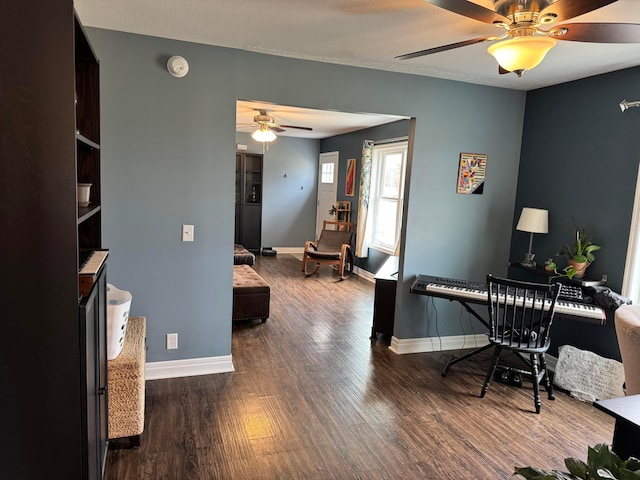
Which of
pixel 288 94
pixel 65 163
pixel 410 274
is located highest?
pixel 288 94

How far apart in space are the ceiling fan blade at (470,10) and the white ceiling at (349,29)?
0.34 metres

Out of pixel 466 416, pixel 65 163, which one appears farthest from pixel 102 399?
pixel 466 416

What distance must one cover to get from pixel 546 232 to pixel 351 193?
13.9 ft

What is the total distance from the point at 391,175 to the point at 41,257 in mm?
5674

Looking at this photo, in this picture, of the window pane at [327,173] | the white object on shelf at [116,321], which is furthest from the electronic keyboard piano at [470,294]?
the window pane at [327,173]

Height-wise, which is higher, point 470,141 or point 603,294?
point 470,141

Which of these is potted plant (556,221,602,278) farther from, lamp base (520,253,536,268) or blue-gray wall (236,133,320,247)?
blue-gray wall (236,133,320,247)

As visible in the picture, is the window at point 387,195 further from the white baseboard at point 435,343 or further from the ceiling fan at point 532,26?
the ceiling fan at point 532,26

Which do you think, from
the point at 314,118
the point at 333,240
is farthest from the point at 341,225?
the point at 314,118

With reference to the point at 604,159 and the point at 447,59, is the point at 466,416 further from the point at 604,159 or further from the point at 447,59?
the point at 447,59

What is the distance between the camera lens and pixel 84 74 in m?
2.03

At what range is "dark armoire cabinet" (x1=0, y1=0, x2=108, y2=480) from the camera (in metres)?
1.21

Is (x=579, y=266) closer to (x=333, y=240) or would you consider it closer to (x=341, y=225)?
(x=333, y=240)

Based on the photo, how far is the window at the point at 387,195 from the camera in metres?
6.28
